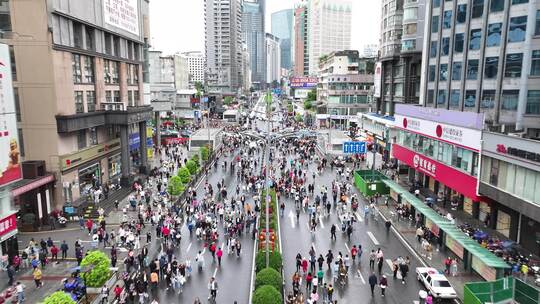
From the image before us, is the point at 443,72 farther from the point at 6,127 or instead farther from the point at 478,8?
the point at 6,127

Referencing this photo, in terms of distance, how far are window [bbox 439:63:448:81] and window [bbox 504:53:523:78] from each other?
7880 mm

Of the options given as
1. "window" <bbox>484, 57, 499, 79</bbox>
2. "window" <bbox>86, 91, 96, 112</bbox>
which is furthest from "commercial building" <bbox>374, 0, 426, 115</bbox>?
"window" <bbox>86, 91, 96, 112</bbox>

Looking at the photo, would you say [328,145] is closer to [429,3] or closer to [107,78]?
[429,3]

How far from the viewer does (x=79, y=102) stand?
125 feet

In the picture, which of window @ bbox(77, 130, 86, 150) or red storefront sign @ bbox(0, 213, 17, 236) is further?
window @ bbox(77, 130, 86, 150)

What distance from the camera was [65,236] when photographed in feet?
103

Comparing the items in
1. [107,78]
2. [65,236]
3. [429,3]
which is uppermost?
[429,3]

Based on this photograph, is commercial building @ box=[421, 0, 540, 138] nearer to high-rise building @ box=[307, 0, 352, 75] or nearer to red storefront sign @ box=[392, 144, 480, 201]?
red storefront sign @ box=[392, 144, 480, 201]

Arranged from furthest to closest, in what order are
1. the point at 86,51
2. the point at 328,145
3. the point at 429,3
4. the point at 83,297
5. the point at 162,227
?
the point at 328,145, the point at 429,3, the point at 86,51, the point at 162,227, the point at 83,297

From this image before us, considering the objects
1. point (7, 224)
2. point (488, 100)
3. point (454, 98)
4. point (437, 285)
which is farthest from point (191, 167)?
point (437, 285)

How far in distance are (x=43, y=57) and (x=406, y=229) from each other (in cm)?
3221

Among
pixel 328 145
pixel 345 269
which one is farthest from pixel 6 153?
pixel 328 145

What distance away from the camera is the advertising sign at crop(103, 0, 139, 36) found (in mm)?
42844

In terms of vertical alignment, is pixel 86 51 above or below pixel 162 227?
above
